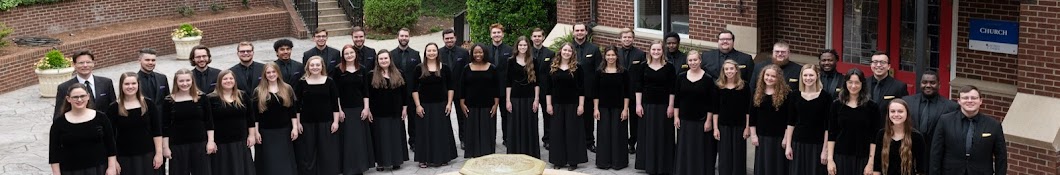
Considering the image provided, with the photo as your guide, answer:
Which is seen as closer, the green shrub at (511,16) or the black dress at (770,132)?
the black dress at (770,132)

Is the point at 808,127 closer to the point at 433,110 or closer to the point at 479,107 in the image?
the point at 479,107

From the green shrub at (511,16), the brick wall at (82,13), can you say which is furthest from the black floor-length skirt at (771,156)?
the brick wall at (82,13)

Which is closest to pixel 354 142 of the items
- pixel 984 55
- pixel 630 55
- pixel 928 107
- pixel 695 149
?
pixel 630 55

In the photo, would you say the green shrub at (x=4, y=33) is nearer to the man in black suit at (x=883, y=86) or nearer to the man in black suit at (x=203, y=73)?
the man in black suit at (x=203, y=73)

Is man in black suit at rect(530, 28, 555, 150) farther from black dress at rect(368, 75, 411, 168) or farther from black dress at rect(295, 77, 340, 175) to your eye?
black dress at rect(295, 77, 340, 175)

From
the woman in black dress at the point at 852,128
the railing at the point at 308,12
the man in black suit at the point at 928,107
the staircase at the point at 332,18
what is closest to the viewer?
the man in black suit at the point at 928,107

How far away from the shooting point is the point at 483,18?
23.3 metres

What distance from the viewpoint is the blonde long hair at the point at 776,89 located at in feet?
41.9

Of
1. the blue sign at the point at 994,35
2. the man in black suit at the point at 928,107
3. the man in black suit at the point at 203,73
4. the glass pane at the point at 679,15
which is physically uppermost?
the glass pane at the point at 679,15

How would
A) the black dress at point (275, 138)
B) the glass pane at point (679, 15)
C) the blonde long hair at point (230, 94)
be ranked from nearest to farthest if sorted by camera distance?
1. the blonde long hair at point (230, 94)
2. the black dress at point (275, 138)
3. the glass pane at point (679, 15)

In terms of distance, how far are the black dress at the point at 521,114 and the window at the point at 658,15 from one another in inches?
183

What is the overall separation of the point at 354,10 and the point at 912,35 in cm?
1386

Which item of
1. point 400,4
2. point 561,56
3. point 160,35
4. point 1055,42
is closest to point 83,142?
point 561,56

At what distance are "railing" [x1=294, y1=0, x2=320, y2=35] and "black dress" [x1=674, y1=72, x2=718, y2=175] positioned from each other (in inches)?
574
